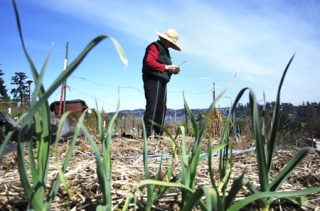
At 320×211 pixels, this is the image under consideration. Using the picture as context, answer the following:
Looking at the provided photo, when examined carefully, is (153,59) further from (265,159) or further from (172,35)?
(265,159)

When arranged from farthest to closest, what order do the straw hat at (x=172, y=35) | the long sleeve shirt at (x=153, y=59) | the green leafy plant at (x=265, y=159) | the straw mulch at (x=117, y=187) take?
the straw hat at (x=172, y=35), the long sleeve shirt at (x=153, y=59), the straw mulch at (x=117, y=187), the green leafy plant at (x=265, y=159)

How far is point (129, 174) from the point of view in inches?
56.7

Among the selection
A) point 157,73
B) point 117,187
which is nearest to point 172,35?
point 157,73

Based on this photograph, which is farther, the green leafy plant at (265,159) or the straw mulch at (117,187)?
the straw mulch at (117,187)

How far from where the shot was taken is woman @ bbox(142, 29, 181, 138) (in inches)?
146

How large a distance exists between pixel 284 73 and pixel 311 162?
139cm

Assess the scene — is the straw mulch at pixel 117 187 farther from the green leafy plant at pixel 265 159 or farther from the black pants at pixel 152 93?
the black pants at pixel 152 93

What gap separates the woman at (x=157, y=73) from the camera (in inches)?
146

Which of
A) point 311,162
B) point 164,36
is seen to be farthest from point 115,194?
point 164,36

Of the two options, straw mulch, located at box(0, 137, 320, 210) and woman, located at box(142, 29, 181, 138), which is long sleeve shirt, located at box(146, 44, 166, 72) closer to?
woman, located at box(142, 29, 181, 138)

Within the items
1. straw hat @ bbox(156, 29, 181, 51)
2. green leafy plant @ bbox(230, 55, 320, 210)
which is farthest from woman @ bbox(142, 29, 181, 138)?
green leafy plant @ bbox(230, 55, 320, 210)

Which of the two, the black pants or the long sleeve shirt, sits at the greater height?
the long sleeve shirt

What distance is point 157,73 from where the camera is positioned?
374 cm

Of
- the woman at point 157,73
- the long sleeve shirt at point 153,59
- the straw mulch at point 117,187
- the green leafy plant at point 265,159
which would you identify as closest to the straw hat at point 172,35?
the woman at point 157,73
